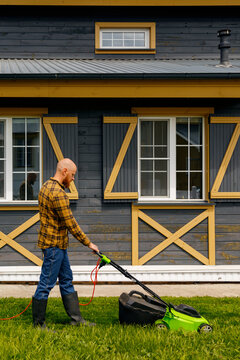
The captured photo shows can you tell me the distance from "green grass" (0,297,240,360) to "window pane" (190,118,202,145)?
3.31 meters

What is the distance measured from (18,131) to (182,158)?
277 centimetres

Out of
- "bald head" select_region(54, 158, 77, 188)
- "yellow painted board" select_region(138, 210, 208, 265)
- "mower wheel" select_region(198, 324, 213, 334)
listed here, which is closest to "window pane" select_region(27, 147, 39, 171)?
"yellow painted board" select_region(138, 210, 208, 265)

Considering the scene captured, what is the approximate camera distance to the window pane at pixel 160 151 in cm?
729

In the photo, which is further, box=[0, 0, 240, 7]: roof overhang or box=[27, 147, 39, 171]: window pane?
box=[0, 0, 240, 7]: roof overhang

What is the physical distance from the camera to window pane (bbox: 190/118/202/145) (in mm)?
7293

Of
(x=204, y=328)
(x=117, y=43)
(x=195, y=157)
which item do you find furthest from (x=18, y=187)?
(x=204, y=328)

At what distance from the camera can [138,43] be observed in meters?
9.24

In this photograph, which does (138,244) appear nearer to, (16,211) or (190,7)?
(16,211)

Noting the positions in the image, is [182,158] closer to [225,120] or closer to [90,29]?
[225,120]

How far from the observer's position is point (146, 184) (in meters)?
7.32

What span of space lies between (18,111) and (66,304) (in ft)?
12.0

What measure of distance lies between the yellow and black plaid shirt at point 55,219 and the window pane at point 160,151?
3181 millimetres

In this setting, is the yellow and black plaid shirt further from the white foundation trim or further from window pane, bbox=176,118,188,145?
window pane, bbox=176,118,188,145

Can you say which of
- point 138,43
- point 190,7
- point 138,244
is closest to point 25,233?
point 138,244
